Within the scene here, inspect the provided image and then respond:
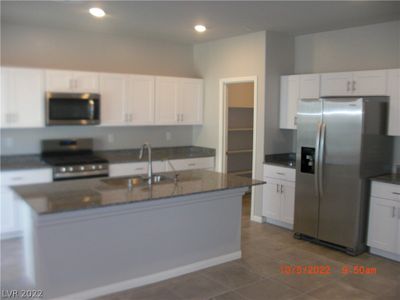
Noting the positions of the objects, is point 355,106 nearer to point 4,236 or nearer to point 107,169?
point 107,169

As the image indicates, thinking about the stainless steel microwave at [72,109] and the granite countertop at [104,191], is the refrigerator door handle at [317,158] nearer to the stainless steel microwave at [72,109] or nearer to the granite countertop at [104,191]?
the granite countertop at [104,191]

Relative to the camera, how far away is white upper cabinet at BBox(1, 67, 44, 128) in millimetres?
4723

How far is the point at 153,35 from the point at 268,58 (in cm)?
170

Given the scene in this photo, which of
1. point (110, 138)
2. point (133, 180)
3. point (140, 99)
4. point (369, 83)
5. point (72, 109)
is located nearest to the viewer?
point (133, 180)

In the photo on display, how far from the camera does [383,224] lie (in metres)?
4.33

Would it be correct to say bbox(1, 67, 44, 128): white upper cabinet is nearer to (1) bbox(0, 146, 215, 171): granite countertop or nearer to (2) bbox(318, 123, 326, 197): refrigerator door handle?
(1) bbox(0, 146, 215, 171): granite countertop

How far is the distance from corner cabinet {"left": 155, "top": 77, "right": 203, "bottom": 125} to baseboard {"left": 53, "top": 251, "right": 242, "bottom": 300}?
2595 millimetres

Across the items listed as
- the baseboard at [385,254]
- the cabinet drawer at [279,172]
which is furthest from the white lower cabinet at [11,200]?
the baseboard at [385,254]

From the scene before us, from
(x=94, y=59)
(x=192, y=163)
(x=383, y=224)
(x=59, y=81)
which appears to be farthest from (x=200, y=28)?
(x=383, y=224)

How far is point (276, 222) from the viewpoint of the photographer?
18.2 ft

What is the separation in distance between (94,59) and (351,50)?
3517 mm

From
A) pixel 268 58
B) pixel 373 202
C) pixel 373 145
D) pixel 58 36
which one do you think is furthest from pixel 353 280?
pixel 58 36

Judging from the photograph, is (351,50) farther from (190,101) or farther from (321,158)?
(190,101)

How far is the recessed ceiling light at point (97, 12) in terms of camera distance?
14.1 ft
